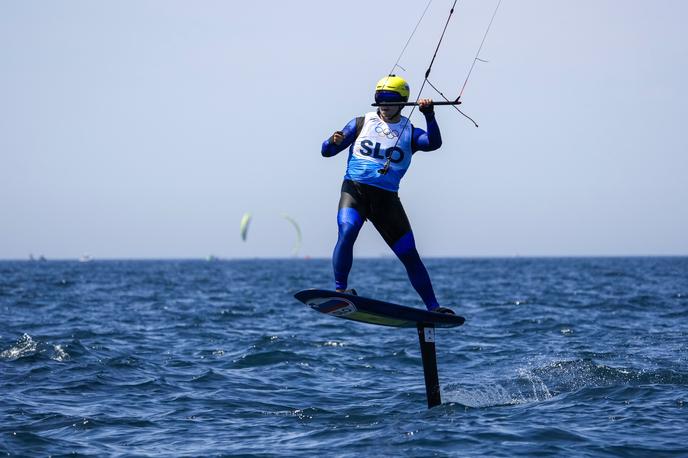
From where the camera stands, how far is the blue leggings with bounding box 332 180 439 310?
9719mm

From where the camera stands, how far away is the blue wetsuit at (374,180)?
31.9ft

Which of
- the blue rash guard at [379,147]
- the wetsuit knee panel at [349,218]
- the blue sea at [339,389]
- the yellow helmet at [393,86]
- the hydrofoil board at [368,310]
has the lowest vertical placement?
the blue sea at [339,389]

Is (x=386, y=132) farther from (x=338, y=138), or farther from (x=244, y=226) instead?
(x=244, y=226)

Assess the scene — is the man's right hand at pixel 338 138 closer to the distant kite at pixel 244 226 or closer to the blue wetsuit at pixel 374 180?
the blue wetsuit at pixel 374 180

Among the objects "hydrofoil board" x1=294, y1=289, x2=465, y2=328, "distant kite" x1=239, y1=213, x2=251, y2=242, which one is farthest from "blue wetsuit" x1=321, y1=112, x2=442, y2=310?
"distant kite" x1=239, y1=213, x2=251, y2=242

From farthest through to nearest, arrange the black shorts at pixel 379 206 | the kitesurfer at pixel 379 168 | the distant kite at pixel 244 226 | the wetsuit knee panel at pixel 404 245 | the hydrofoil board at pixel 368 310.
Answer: the distant kite at pixel 244 226, the wetsuit knee panel at pixel 404 245, the black shorts at pixel 379 206, the kitesurfer at pixel 379 168, the hydrofoil board at pixel 368 310

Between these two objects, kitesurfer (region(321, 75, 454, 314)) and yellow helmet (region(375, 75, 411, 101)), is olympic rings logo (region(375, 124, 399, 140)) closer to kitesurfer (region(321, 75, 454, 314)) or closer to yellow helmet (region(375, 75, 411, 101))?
kitesurfer (region(321, 75, 454, 314))

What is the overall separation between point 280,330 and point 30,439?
41.9 feet

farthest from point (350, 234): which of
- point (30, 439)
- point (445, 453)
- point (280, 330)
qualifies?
point (280, 330)

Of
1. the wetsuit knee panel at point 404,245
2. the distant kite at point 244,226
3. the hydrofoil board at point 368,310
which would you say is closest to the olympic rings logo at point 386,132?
the wetsuit knee panel at point 404,245

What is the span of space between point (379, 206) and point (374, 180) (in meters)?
0.31

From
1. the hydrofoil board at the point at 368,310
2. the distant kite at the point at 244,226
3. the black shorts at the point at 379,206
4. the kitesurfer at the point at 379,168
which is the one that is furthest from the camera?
the distant kite at the point at 244,226

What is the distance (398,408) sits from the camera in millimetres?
11492

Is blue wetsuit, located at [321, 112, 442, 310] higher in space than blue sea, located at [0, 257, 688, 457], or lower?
higher
